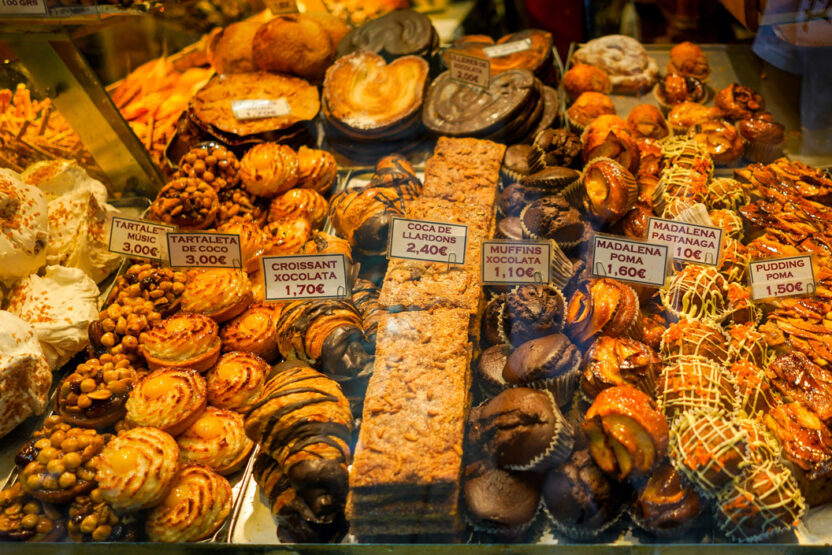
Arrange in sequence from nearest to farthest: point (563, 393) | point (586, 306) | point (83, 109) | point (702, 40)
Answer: point (563, 393) < point (586, 306) < point (83, 109) < point (702, 40)

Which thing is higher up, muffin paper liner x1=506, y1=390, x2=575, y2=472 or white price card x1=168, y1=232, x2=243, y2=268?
white price card x1=168, y1=232, x2=243, y2=268

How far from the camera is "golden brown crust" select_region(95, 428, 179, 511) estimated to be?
2.21m

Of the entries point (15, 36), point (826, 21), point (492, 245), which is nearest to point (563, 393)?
point (492, 245)

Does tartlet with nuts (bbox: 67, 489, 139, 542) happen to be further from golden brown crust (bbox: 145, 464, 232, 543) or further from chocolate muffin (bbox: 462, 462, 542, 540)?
chocolate muffin (bbox: 462, 462, 542, 540)

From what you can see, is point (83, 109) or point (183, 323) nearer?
point (183, 323)

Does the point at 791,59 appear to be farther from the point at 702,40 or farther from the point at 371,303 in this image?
the point at 371,303

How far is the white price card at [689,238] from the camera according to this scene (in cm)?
268

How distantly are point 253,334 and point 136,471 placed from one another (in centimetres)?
85

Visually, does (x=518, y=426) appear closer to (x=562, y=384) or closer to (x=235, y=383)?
(x=562, y=384)

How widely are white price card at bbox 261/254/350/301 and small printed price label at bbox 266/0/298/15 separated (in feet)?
9.14

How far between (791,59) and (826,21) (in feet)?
2.35

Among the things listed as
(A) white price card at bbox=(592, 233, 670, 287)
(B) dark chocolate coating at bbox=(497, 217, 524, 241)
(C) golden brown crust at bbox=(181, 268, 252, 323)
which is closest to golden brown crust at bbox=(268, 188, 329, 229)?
(C) golden brown crust at bbox=(181, 268, 252, 323)

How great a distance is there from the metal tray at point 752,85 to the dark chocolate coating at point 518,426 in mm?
2373

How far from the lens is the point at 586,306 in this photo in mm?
2627
